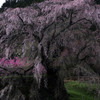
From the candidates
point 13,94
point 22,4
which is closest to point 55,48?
point 13,94

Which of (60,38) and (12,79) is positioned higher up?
(60,38)

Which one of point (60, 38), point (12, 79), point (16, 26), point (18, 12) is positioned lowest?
point (12, 79)

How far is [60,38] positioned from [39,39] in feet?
2.78

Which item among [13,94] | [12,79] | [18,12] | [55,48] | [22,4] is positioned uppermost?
[22,4]

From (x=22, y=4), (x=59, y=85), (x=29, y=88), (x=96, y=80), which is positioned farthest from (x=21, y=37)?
(x=22, y=4)

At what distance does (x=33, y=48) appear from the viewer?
5.50 m

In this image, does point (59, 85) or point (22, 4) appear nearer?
point (59, 85)

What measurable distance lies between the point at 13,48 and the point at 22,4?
839 cm

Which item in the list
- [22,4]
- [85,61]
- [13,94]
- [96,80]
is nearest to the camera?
[96,80]

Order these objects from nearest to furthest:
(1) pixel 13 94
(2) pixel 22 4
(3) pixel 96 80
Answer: (3) pixel 96 80 → (1) pixel 13 94 → (2) pixel 22 4

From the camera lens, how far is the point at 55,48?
5441 millimetres

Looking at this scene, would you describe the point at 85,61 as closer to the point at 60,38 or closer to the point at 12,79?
the point at 60,38

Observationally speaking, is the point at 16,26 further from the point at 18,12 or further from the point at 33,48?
the point at 33,48

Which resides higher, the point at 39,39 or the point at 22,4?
the point at 22,4
